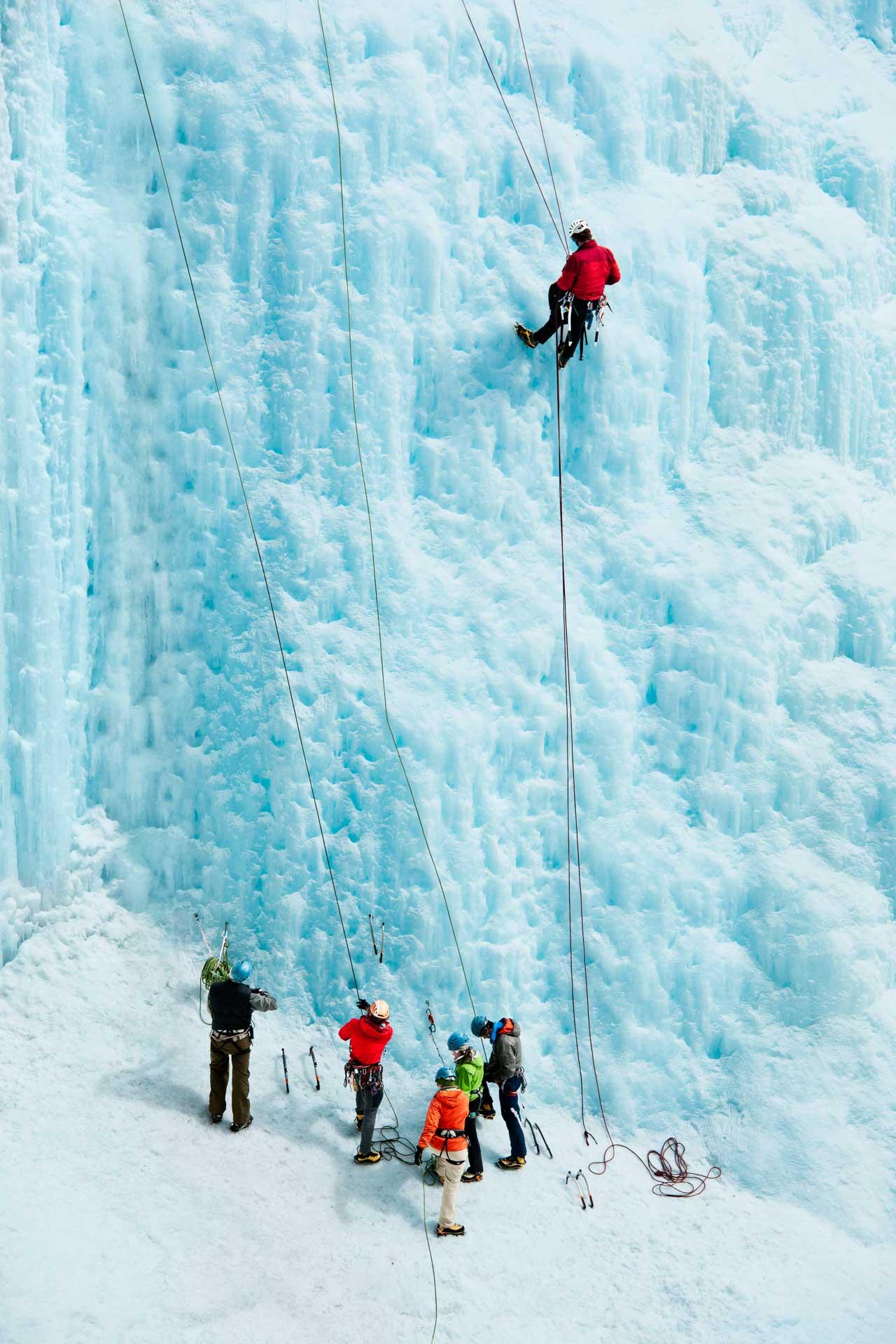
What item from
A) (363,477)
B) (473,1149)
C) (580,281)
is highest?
(580,281)

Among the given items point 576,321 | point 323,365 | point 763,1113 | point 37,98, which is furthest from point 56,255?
point 763,1113

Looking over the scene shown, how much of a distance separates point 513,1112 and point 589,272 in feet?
20.0

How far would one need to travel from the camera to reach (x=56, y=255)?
9.30 metres

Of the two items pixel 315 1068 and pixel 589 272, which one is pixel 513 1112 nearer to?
pixel 315 1068

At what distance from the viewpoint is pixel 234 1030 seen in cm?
857

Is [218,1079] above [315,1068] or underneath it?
above

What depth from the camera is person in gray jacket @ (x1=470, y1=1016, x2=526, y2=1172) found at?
8844 millimetres

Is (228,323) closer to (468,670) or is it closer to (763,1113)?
(468,670)

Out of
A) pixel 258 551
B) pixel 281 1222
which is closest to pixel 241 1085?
pixel 281 1222

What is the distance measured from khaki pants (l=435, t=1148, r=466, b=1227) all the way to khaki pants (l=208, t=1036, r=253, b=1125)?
4.72 feet

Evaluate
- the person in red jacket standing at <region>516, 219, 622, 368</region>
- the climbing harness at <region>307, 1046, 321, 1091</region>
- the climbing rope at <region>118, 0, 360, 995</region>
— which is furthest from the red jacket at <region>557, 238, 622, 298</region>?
the climbing harness at <region>307, 1046, 321, 1091</region>

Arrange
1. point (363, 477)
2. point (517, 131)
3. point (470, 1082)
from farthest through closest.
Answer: point (517, 131)
point (363, 477)
point (470, 1082)

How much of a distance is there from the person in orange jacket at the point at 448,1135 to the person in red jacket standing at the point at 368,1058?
0.52 m

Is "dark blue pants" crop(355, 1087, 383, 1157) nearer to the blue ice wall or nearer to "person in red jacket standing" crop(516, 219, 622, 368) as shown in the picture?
the blue ice wall
